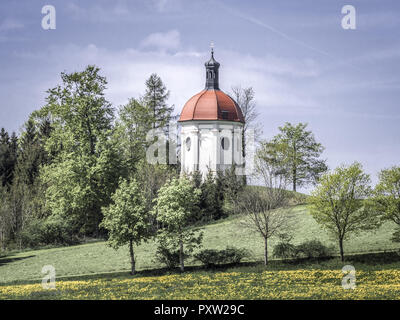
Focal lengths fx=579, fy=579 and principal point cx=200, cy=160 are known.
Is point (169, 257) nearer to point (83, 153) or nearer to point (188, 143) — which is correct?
point (83, 153)

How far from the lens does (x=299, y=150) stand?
58375 millimetres

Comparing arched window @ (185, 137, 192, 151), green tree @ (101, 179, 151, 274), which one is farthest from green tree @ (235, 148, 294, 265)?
arched window @ (185, 137, 192, 151)

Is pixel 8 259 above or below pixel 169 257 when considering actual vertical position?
below

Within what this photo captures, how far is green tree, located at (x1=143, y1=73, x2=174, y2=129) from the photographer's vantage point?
7000cm

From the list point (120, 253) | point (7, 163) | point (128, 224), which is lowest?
point (120, 253)

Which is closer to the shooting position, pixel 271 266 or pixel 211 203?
pixel 271 266

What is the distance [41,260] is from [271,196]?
1639 cm

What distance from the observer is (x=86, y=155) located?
46625 mm

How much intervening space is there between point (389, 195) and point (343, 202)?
268 centimetres

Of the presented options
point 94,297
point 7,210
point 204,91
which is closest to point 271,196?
point 94,297

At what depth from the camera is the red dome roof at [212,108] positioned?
207ft

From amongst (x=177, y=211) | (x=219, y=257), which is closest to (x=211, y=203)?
(x=177, y=211)

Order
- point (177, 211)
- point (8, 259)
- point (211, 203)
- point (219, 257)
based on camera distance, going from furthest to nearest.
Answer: point (211, 203) < point (8, 259) < point (177, 211) < point (219, 257)

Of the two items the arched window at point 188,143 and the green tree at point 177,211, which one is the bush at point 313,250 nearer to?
the green tree at point 177,211
